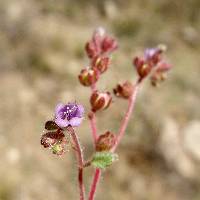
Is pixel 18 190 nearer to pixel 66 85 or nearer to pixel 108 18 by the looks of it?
pixel 66 85

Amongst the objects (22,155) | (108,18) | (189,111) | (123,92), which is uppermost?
(108,18)

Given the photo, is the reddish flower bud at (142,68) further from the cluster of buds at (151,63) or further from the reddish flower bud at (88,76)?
the reddish flower bud at (88,76)

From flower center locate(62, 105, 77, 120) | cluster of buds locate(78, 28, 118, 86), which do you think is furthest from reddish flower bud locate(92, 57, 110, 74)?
flower center locate(62, 105, 77, 120)

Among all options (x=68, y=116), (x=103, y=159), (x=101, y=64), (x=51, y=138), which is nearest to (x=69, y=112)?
(x=68, y=116)

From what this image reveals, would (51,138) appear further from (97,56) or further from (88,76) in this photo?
(97,56)

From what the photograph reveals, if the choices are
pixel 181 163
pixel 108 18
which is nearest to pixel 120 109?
pixel 181 163

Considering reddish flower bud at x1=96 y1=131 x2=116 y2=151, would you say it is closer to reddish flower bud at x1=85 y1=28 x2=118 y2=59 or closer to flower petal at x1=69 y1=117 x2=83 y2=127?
flower petal at x1=69 y1=117 x2=83 y2=127
